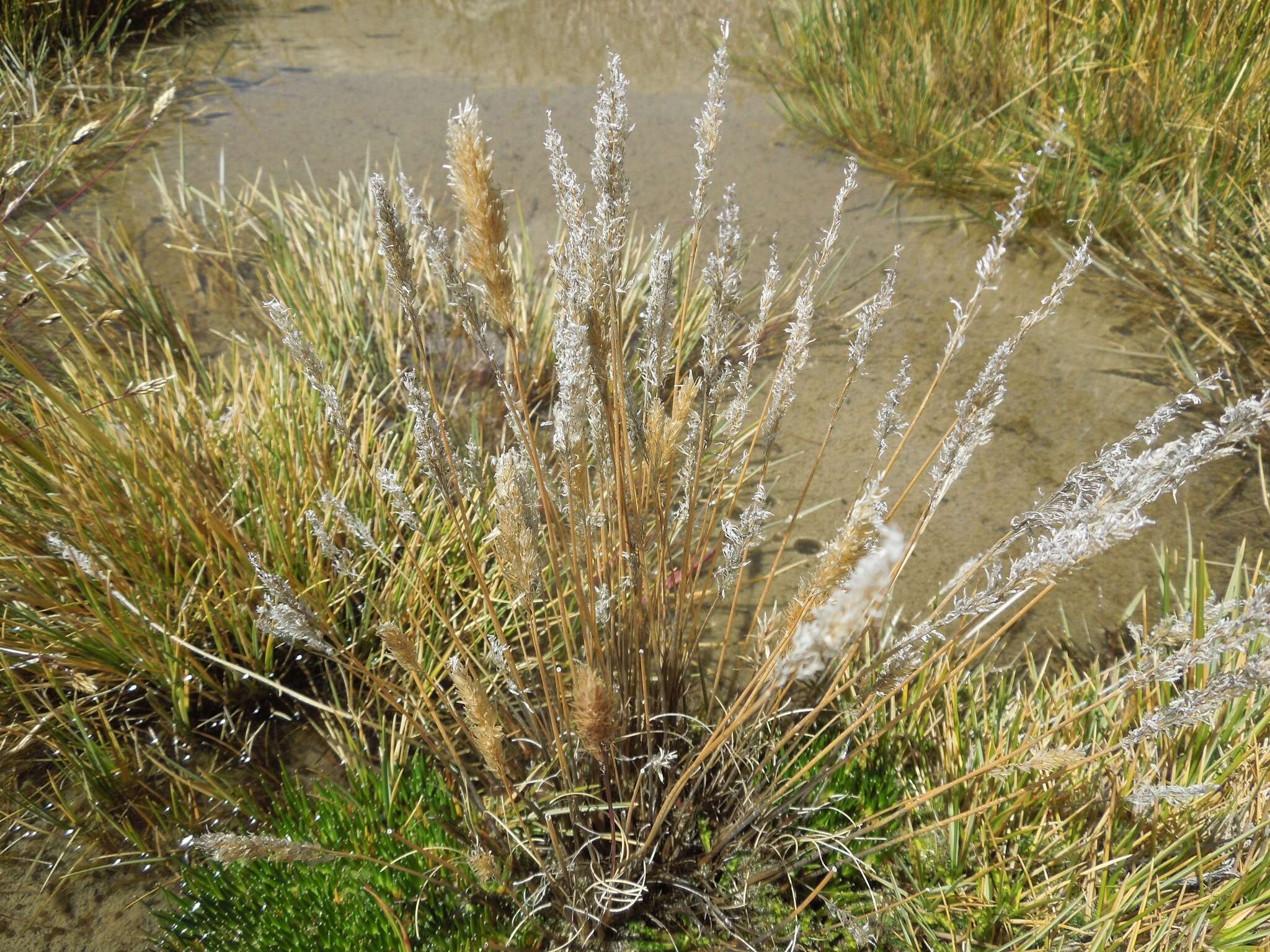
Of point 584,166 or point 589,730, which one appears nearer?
point 589,730

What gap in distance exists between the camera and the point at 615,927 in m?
1.61

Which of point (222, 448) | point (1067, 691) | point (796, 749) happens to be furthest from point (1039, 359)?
point (222, 448)

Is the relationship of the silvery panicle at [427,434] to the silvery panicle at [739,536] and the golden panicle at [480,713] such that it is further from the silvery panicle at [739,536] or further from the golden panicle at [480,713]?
the silvery panicle at [739,536]

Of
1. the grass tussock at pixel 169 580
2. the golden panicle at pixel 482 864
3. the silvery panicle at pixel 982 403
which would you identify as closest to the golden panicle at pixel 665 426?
the silvery panicle at pixel 982 403

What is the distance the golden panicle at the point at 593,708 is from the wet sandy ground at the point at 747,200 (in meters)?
1.16

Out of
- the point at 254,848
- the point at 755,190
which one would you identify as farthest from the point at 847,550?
the point at 755,190

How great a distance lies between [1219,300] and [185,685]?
3.44m

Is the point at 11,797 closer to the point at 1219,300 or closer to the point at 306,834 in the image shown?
the point at 306,834

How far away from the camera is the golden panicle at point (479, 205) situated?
1044 mm

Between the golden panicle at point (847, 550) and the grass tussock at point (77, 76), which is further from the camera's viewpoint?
the grass tussock at point (77, 76)

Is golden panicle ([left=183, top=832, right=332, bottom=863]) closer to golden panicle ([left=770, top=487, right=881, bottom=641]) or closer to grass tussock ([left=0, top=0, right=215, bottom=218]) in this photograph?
golden panicle ([left=770, top=487, right=881, bottom=641])

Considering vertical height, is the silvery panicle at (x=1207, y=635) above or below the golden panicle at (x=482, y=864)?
above

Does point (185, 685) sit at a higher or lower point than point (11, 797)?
higher

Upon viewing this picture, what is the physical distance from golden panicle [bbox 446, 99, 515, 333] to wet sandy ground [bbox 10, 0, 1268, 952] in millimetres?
1495
